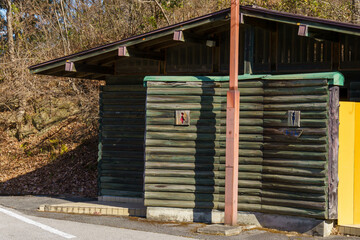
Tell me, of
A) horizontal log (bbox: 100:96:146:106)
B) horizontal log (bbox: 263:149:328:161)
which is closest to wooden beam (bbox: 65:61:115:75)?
horizontal log (bbox: 100:96:146:106)

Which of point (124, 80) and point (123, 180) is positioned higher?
point (124, 80)

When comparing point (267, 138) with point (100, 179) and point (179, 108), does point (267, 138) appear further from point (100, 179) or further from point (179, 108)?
point (100, 179)

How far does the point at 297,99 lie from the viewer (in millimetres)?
10648

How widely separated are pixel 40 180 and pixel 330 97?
Result: 14.0m

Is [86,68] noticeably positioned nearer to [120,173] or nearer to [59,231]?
[120,173]

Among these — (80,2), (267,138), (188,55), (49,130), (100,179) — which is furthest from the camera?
(80,2)

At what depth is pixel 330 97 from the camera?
1032cm

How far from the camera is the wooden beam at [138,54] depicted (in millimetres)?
12836

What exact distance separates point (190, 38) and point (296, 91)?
3192mm

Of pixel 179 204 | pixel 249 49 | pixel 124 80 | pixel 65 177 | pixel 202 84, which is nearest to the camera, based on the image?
pixel 202 84

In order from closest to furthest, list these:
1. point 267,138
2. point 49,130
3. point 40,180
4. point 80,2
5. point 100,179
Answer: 1. point 267,138
2. point 100,179
3. point 40,180
4. point 49,130
5. point 80,2

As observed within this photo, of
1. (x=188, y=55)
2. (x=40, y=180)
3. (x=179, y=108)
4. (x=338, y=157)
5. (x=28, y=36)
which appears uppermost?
(x=28, y=36)

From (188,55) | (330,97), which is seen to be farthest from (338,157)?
(188,55)

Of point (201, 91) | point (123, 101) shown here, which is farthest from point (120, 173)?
point (201, 91)
